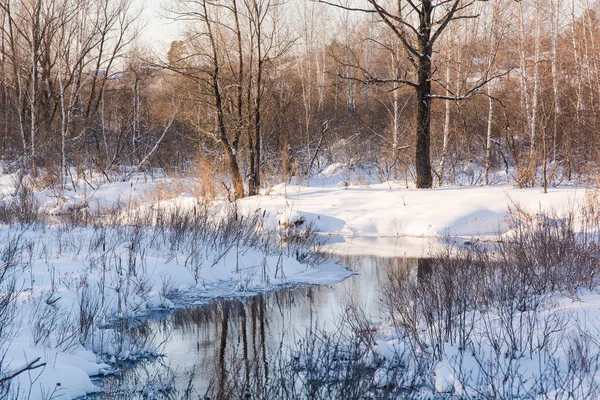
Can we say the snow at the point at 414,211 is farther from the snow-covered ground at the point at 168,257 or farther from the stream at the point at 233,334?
the stream at the point at 233,334

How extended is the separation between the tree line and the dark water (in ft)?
24.9

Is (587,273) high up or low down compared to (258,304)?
up

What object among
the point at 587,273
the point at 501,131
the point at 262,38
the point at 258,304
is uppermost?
the point at 262,38

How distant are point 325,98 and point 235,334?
99.7 ft

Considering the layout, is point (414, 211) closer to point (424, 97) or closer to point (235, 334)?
point (424, 97)

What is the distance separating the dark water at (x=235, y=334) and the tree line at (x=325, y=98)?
24.9 feet

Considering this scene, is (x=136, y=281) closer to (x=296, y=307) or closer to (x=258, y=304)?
(x=258, y=304)

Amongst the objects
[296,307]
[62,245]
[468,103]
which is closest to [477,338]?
[296,307]

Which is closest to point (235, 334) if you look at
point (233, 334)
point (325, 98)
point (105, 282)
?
point (233, 334)

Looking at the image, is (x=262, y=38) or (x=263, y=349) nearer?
(x=263, y=349)

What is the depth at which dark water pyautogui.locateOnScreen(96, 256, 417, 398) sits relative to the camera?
5.17 metres

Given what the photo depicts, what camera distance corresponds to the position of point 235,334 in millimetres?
6934

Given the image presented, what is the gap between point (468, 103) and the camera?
28938 mm

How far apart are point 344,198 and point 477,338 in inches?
455
